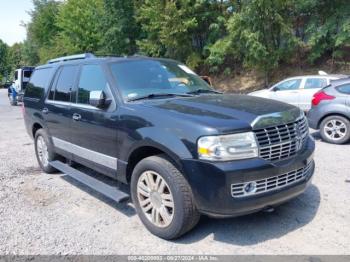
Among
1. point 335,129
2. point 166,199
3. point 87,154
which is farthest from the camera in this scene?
point 335,129

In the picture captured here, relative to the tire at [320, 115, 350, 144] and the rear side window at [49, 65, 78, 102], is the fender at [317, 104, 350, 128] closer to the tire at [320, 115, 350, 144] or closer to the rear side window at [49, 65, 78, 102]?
the tire at [320, 115, 350, 144]

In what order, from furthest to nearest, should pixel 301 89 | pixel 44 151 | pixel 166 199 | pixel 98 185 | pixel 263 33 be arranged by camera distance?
pixel 263 33, pixel 301 89, pixel 44 151, pixel 98 185, pixel 166 199

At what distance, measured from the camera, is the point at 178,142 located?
135 inches

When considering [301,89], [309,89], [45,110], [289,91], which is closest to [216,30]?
[289,91]

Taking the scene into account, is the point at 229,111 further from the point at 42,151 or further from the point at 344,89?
the point at 344,89

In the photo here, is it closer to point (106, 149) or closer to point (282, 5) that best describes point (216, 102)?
point (106, 149)

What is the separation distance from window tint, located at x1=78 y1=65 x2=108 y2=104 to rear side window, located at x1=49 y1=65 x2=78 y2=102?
28 centimetres

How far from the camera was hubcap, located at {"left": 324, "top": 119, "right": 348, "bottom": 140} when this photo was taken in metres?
7.96

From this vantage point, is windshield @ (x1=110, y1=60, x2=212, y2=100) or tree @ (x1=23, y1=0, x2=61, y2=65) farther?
tree @ (x1=23, y1=0, x2=61, y2=65)

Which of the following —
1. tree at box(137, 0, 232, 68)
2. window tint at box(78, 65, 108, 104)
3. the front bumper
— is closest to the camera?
the front bumper

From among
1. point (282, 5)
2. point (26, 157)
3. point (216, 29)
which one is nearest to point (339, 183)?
point (26, 157)

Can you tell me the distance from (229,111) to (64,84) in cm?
293

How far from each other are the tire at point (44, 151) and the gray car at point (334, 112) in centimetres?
586

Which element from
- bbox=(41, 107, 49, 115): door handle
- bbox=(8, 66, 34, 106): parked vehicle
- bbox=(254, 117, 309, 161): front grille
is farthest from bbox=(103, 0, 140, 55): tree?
bbox=(254, 117, 309, 161): front grille
